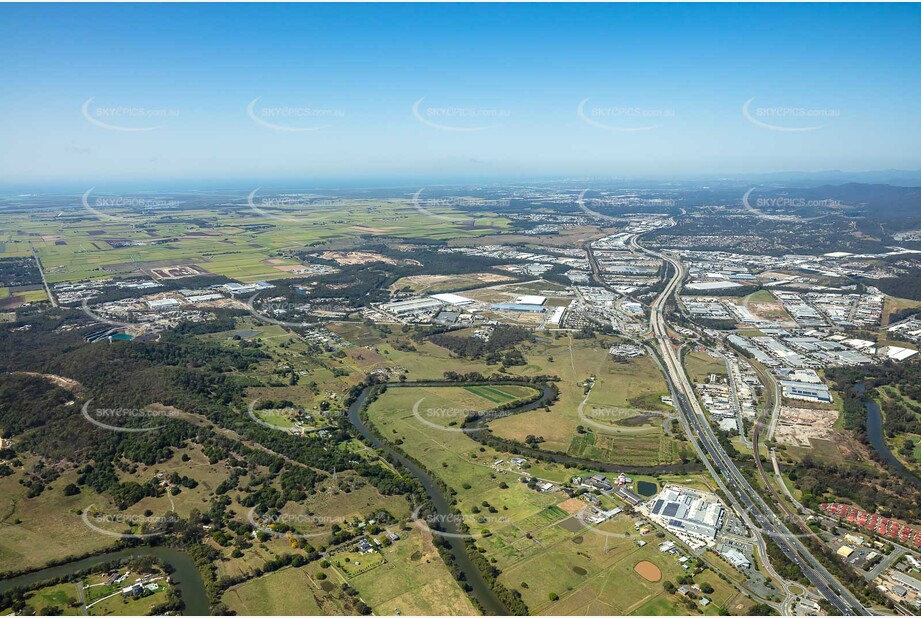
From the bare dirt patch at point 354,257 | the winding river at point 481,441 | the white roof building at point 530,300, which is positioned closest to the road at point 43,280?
the bare dirt patch at point 354,257

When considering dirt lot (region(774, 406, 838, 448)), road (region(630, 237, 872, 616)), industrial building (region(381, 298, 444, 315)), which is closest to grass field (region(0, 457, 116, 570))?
road (region(630, 237, 872, 616))

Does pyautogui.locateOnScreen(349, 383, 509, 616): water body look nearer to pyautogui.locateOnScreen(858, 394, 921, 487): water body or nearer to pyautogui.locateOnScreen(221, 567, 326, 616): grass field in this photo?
pyautogui.locateOnScreen(221, 567, 326, 616): grass field

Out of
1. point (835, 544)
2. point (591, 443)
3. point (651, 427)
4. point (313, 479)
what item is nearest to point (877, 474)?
point (835, 544)

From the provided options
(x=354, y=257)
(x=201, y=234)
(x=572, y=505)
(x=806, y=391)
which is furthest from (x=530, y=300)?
(x=201, y=234)

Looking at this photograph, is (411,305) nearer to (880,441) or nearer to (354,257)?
(354,257)

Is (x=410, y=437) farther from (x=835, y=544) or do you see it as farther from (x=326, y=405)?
(x=835, y=544)

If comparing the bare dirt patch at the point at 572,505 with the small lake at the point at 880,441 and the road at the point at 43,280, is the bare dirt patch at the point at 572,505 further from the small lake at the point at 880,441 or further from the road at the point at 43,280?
the road at the point at 43,280
